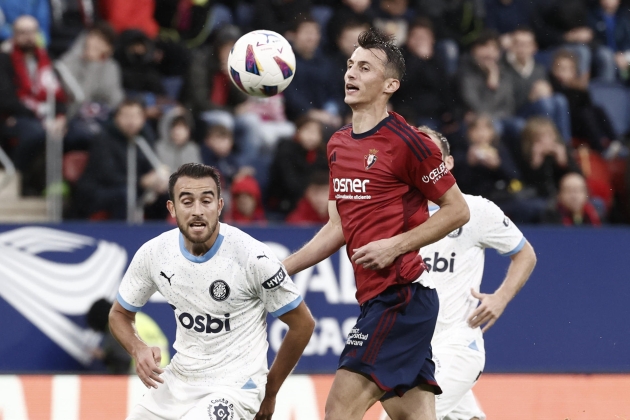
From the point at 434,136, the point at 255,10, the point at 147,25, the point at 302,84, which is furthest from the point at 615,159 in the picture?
the point at 434,136

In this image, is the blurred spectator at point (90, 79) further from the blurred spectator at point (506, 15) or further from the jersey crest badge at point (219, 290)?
the jersey crest badge at point (219, 290)

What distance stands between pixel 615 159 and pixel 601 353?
9.52ft

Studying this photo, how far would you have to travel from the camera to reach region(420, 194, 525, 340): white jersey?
6.27 meters

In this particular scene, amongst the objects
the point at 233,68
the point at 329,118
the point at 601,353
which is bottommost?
the point at 601,353

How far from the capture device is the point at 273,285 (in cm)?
511

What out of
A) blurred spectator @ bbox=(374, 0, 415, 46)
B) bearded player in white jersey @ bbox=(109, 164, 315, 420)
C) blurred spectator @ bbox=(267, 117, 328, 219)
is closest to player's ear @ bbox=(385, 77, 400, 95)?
bearded player in white jersey @ bbox=(109, 164, 315, 420)

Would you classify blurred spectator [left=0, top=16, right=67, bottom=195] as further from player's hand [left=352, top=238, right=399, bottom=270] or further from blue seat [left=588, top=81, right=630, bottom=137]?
blue seat [left=588, top=81, right=630, bottom=137]

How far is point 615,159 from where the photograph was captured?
12008 mm

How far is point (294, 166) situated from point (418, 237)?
5.73 metres

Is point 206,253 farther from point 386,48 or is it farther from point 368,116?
point 386,48

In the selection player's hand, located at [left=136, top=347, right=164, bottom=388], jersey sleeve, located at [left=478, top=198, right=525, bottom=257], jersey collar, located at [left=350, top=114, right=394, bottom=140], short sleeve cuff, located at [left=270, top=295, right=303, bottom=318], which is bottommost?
player's hand, located at [left=136, top=347, right=164, bottom=388]

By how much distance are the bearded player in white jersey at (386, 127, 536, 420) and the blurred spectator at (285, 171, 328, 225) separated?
399 centimetres

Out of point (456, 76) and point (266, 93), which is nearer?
point (266, 93)

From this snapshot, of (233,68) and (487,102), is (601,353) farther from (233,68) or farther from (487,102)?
(233,68)
